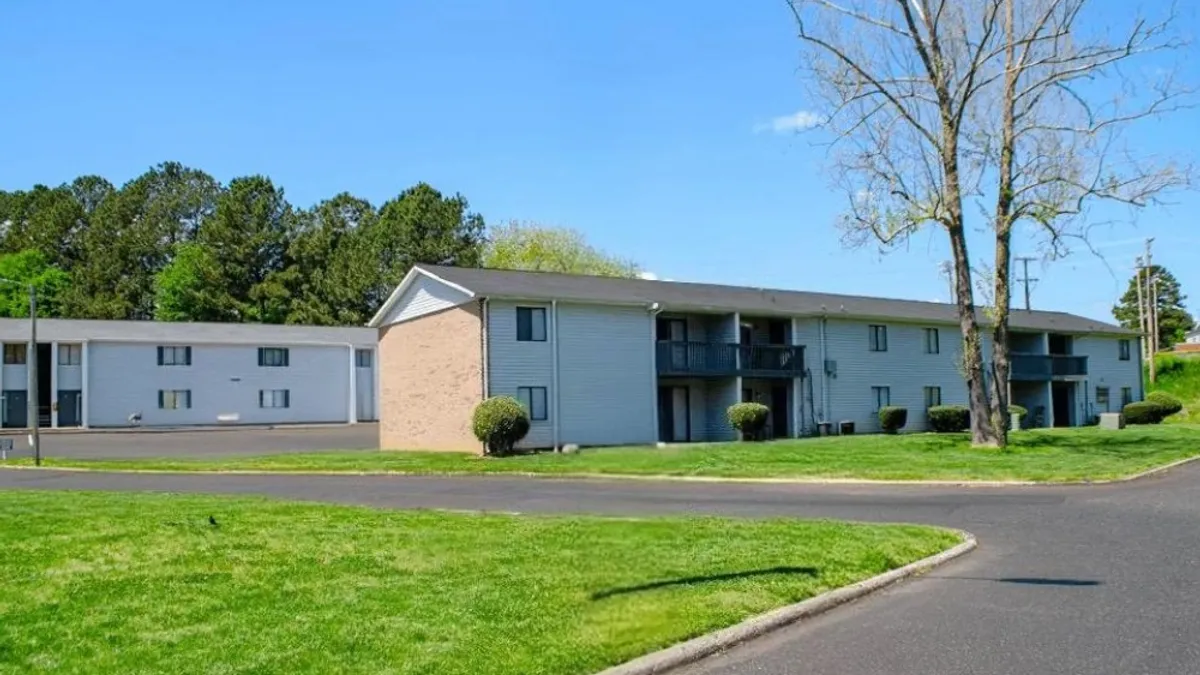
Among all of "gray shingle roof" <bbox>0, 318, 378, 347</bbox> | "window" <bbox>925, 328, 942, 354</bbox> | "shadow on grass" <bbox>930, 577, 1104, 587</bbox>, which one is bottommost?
"shadow on grass" <bbox>930, 577, 1104, 587</bbox>

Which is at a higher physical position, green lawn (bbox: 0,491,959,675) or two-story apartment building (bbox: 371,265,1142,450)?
two-story apartment building (bbox: 371,265,1142,450)

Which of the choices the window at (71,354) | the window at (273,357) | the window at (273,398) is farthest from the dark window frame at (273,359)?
the window at (71,354)

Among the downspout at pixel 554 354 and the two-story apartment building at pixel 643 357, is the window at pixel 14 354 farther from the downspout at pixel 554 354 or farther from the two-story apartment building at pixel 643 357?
the downspout at pixel 554 354

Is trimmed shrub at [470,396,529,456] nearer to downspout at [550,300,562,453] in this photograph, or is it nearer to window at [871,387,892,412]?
downspout at [550,300,562,453]

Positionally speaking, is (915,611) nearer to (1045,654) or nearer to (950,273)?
(1045,654)

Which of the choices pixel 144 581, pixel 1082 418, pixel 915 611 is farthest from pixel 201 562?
pixel 1082 418

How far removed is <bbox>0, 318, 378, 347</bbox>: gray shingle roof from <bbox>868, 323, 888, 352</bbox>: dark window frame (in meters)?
31.7

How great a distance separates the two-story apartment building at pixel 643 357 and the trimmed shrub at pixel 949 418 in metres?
1.71

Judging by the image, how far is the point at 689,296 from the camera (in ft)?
131

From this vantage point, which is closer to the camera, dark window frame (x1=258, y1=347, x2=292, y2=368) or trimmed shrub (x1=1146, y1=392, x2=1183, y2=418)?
trimmed shrub (x1=1146, y1=392, x2=1183, y2=418)

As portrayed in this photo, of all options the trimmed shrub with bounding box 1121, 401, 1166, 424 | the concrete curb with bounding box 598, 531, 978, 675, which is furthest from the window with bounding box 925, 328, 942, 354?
the concrete curb with bounding box 598, 531, 978, 675

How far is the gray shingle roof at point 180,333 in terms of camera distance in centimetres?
5819

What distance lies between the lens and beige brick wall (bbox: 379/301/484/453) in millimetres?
33844

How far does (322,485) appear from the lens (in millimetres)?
22344
